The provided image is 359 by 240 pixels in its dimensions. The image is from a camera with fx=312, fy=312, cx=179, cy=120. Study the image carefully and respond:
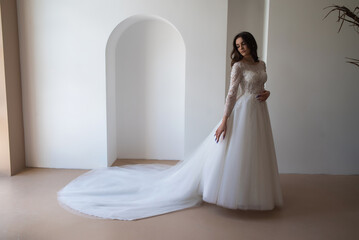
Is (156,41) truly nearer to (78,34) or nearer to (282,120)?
(78,34)

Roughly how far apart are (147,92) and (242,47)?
7.04 ft

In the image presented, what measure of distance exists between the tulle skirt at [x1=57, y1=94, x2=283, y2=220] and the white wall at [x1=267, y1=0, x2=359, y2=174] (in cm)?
124

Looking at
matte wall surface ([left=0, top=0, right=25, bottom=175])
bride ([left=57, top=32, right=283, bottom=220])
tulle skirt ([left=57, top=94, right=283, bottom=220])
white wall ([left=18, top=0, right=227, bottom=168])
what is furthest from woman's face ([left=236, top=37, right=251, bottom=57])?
matte wall surface ([left=0, top=0, right=25, bottom=175])

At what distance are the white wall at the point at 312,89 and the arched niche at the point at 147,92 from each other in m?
1.42

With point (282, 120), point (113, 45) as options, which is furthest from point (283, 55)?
point (113, 45)

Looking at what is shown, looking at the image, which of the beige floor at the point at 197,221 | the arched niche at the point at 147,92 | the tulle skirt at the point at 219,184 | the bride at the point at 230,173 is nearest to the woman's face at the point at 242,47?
the bride at the point at 230,173

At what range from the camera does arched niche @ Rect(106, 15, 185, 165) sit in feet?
15.3

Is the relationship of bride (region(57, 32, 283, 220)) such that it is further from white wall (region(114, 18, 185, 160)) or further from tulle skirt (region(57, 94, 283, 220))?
white wall (region(114, 18, 185, 160))

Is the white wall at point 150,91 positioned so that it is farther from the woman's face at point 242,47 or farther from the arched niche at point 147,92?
the woman's face at point 242,47

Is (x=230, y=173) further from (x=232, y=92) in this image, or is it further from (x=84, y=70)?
(x=84, y=70)

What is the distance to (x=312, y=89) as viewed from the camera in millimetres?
4129

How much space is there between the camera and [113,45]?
4500 mm

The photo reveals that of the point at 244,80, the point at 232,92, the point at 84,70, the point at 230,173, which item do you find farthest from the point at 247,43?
the point at 84,70

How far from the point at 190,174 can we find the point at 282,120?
1.70 m
